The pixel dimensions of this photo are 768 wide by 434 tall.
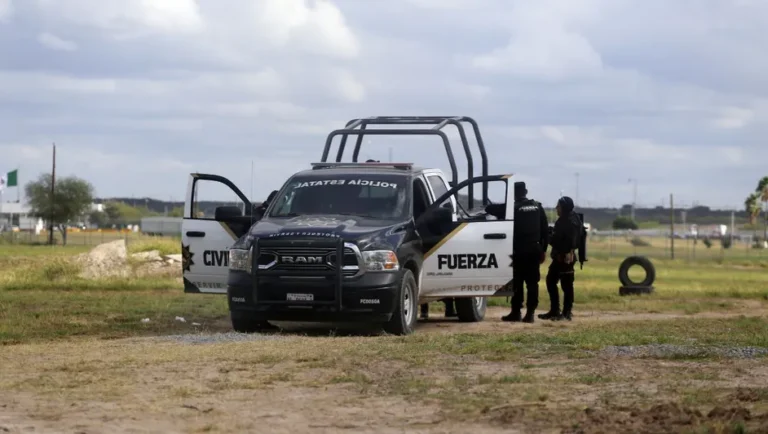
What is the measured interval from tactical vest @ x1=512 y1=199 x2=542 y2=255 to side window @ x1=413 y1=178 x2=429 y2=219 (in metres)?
1.42

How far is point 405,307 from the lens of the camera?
622 inches

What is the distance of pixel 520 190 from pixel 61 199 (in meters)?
85.5

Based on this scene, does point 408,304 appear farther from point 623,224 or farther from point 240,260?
point 623,224

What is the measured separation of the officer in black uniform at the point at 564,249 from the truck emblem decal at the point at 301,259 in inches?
181

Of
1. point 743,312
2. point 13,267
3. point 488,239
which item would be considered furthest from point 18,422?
point 13,267

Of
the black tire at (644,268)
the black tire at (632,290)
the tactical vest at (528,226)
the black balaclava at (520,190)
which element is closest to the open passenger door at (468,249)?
the tactical vest at (528,226)

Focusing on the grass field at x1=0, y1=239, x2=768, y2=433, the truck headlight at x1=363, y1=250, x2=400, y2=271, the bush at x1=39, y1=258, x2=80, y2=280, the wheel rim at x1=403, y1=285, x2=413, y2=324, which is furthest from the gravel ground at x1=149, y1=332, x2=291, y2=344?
the bush at x1=39, y1=258, x2=80, y2=280

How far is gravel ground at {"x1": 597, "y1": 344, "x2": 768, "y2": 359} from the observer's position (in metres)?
12.1

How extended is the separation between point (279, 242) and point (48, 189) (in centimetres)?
8841

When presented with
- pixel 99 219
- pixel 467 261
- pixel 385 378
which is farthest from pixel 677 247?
pixel 385 378

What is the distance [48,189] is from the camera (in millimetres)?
100250

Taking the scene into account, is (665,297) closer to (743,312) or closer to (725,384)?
(743,312)

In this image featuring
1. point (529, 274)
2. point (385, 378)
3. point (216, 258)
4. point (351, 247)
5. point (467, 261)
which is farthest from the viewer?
point (529, 274)

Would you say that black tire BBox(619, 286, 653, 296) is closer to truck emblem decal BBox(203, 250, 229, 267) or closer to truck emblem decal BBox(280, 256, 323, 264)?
truck emblem decal BBox(203, 250, 229, 267)
